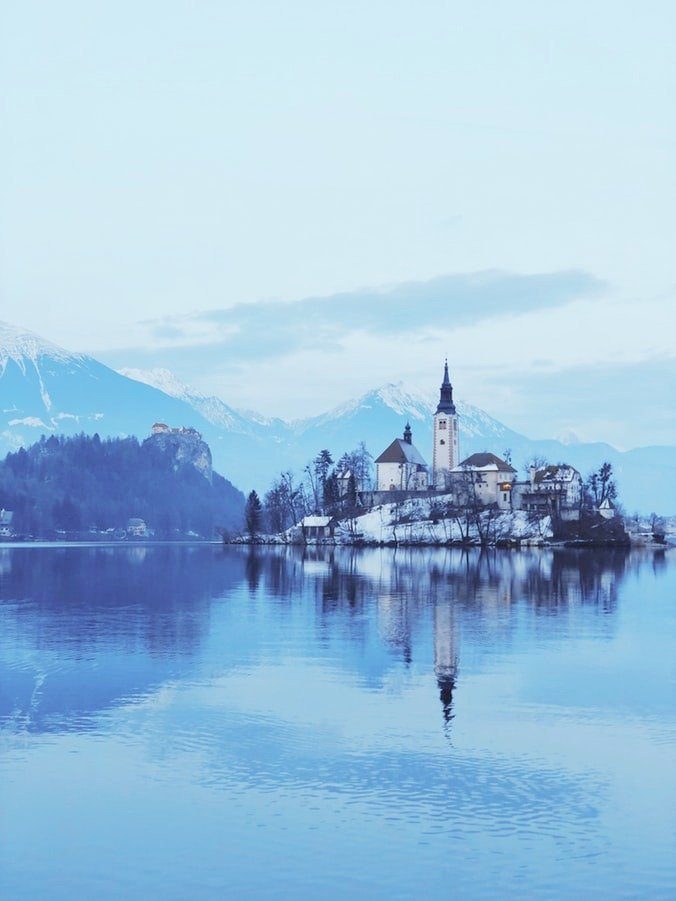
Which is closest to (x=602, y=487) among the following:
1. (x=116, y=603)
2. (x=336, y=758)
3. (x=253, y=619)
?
(x=116, y=603)

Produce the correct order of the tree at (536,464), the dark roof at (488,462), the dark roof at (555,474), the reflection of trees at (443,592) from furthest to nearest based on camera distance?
the tree at (536,464), the dark roof at (488,462), the dark roof at (555,474), the reflection of trees at (443,592)

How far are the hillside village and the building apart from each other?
178 millimetres

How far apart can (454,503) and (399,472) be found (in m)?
19.9

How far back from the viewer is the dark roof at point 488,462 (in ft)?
598

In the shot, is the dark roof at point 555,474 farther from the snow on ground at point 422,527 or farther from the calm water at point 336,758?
the calm water at point 336,758

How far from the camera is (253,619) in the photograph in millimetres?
56594

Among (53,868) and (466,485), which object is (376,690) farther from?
(466,485)

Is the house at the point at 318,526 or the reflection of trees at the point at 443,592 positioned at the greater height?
the house at the point at 318,526

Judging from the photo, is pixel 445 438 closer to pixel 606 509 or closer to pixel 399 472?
pixel 399 472

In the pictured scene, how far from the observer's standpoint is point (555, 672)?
127ft

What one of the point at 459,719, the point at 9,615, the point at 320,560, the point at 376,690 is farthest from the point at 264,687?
the point at 320,560

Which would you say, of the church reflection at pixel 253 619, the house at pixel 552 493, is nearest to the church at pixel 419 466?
the house at pixel 552 493

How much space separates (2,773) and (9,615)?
111 feet

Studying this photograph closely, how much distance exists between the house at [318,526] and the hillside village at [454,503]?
7 cm
